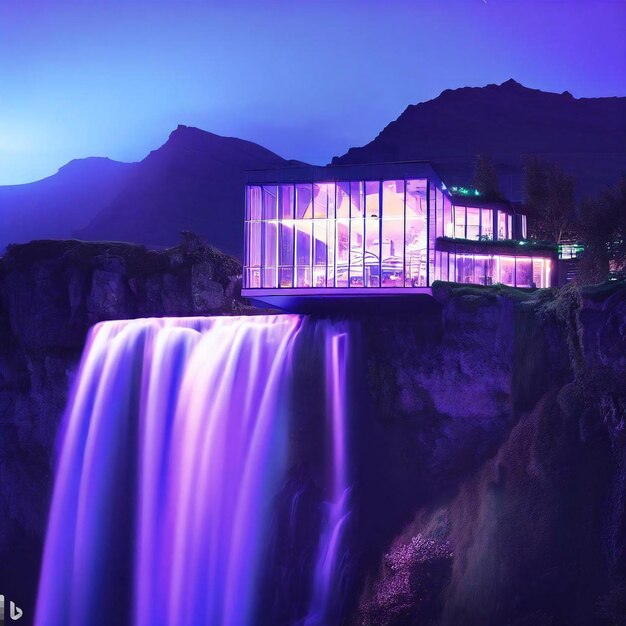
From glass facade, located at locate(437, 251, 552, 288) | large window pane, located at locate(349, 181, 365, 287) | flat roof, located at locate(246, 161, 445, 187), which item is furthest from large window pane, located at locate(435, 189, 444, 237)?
large window pane, located at locate(349, 181, 365, 287)

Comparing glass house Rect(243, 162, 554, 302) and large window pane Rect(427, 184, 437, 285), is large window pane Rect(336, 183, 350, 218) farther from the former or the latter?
large window pane Rect(427, 184, 437, 285)

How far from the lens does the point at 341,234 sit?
36781 mm

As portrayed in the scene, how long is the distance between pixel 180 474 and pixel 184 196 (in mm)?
131798

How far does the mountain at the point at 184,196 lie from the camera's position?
505ft

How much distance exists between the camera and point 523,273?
156 feet

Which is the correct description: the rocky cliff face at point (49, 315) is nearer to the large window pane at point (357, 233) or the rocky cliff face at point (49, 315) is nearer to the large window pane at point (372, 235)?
the large window pane at point (357, 233)

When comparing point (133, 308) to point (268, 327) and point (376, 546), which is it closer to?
point (268, 327)

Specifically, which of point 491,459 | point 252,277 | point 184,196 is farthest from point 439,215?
point 184,196

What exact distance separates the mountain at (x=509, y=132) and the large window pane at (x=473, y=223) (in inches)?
3400

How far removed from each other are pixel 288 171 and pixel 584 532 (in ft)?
67.8

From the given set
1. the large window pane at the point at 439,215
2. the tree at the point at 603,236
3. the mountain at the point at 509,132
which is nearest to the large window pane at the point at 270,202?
the large window pane at the point at 439,215

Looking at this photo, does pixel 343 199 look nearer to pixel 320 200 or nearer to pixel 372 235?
pixel 320 200

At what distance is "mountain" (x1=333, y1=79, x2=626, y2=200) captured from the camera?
142750 millimetres

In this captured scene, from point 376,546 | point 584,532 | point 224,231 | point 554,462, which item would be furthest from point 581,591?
point 224,231
